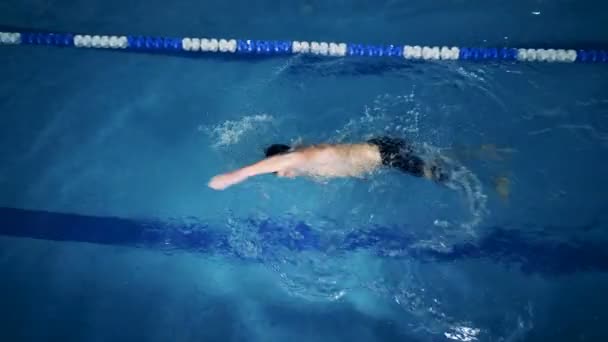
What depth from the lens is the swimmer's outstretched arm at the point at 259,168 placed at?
3.41 m

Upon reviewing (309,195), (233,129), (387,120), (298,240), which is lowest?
(298,240)

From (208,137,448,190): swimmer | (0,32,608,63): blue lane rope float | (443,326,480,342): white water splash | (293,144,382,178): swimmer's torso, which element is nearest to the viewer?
(208,137,448,190): swimmer

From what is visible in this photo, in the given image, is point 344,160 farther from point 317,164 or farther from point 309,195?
point 309,195

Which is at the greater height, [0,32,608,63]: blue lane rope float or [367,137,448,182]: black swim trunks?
[0,32,608,63]: blue lane rope float

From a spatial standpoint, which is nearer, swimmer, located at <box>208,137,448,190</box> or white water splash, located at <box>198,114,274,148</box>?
swimmer, located at <box>208,137,448,190</box>

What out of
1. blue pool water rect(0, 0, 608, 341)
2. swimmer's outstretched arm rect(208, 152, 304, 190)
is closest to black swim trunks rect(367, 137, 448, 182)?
blue pool water rect(0, 0, 608, 341)

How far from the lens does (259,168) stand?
3438 mm

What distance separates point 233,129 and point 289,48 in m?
0.96

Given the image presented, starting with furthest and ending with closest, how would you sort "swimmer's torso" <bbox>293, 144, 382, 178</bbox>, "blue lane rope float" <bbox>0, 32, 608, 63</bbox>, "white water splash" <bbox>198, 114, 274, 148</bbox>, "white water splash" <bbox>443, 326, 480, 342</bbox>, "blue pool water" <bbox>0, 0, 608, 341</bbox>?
1. "blue lane rope float" <bbox>0, 32, 608, 63</bbox>
2. "white water splash" <bbox>198, 114, 274, 148</bbox>
3. "blue pool water" <bbox>0, 0, 608, 341</bbox>
4. "white water splash" <bbox>443, 326, 480, 342</bbox>
5. "swimmer's torso" <bbox>293, 144, 382, 178</bbox>

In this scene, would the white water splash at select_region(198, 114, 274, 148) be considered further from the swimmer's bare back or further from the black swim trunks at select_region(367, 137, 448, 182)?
the black swim trunks at select_region(367, 137, 448, 182)

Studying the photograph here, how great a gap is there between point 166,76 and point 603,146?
12.4 feet

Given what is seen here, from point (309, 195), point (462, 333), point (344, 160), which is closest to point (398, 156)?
point (344, 160)

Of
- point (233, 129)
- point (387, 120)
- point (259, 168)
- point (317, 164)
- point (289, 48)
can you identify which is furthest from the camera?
point (289, 48)

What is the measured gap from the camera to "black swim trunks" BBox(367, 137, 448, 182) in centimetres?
393
